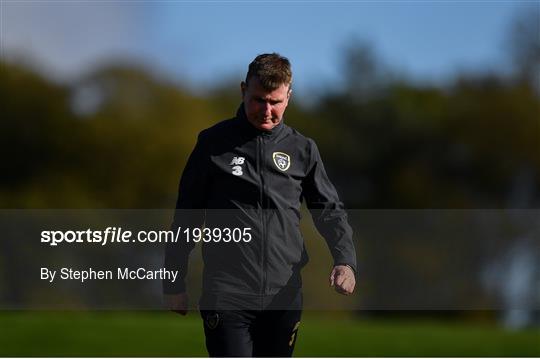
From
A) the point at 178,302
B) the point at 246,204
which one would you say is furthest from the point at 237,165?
the point at 178,302

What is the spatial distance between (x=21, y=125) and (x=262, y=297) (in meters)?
37.7

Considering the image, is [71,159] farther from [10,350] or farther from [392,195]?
[10,350]

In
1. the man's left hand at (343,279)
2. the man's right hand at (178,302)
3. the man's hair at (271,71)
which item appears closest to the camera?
→ the man's hair at (271,71)

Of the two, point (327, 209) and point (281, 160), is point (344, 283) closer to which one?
point (327, 209)

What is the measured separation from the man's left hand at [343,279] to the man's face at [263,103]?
0.81 m

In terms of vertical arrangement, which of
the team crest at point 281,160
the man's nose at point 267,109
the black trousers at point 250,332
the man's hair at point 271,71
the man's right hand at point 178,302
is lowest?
the black trousers at point 250,332

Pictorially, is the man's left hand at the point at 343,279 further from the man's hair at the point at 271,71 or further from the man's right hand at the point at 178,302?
the man's hair at the point at 271,71

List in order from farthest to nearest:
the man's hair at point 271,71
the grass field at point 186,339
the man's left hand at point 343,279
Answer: the grass field at point 186,339 → the man's left hand at point 343,279 → the man's hair at point 271,71

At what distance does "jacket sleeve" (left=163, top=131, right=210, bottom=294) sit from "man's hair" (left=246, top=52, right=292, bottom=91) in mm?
433

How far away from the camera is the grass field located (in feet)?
72.6

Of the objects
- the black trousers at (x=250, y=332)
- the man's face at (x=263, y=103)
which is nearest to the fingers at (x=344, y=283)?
the black trousers at (x=250, y=332)

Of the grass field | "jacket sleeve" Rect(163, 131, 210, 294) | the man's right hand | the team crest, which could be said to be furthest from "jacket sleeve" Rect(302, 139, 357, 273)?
the grass field

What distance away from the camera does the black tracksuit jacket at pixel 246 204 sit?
552 cm

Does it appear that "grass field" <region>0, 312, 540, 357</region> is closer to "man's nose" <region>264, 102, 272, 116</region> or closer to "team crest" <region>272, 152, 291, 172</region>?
"team crest" <region>272, 152, 291, 172</region>
